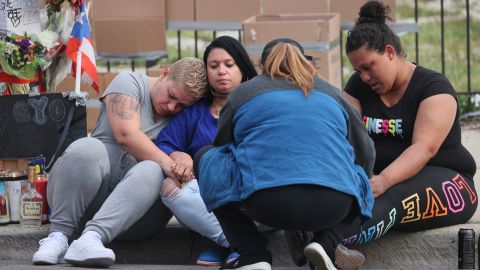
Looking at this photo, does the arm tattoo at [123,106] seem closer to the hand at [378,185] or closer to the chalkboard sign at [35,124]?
the chalkboard sign at [35,124]

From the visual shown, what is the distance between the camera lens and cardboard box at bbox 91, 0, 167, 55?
7.68m

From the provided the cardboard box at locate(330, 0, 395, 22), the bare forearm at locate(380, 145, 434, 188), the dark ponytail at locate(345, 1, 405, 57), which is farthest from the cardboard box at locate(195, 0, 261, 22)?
the bare forearm at locate(380, 145, 434, 188)

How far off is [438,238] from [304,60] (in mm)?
1235

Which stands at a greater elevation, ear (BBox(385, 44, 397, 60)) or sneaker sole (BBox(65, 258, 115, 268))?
ear (BBox(385, 44, 397, 60))

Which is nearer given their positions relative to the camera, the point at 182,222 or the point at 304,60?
the point at 304,60

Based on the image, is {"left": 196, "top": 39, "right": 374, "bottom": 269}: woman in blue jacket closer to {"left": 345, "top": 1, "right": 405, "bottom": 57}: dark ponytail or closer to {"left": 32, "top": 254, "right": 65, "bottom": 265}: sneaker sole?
{"left": 345, "top": 1, "right": 405, "bottom": 57}: dark ponytail

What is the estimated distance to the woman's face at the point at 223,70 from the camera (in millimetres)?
5152

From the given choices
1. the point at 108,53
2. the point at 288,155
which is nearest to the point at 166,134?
the point at 288,155

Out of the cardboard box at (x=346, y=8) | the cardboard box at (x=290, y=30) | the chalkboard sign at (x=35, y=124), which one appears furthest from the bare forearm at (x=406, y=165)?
the cardboard box at (x=346, y=8)

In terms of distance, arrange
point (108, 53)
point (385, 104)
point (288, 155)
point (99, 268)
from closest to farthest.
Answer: point (288, 155)
point (99, 268)
point (385, 104)
point (108, 53)

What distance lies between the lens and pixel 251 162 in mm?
4352

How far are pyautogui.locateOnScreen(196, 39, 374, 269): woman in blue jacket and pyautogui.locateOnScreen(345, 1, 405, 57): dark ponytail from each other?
57 centimetres

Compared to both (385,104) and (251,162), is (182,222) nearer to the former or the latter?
(251,162)

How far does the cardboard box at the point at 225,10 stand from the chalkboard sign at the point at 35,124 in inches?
98.1
